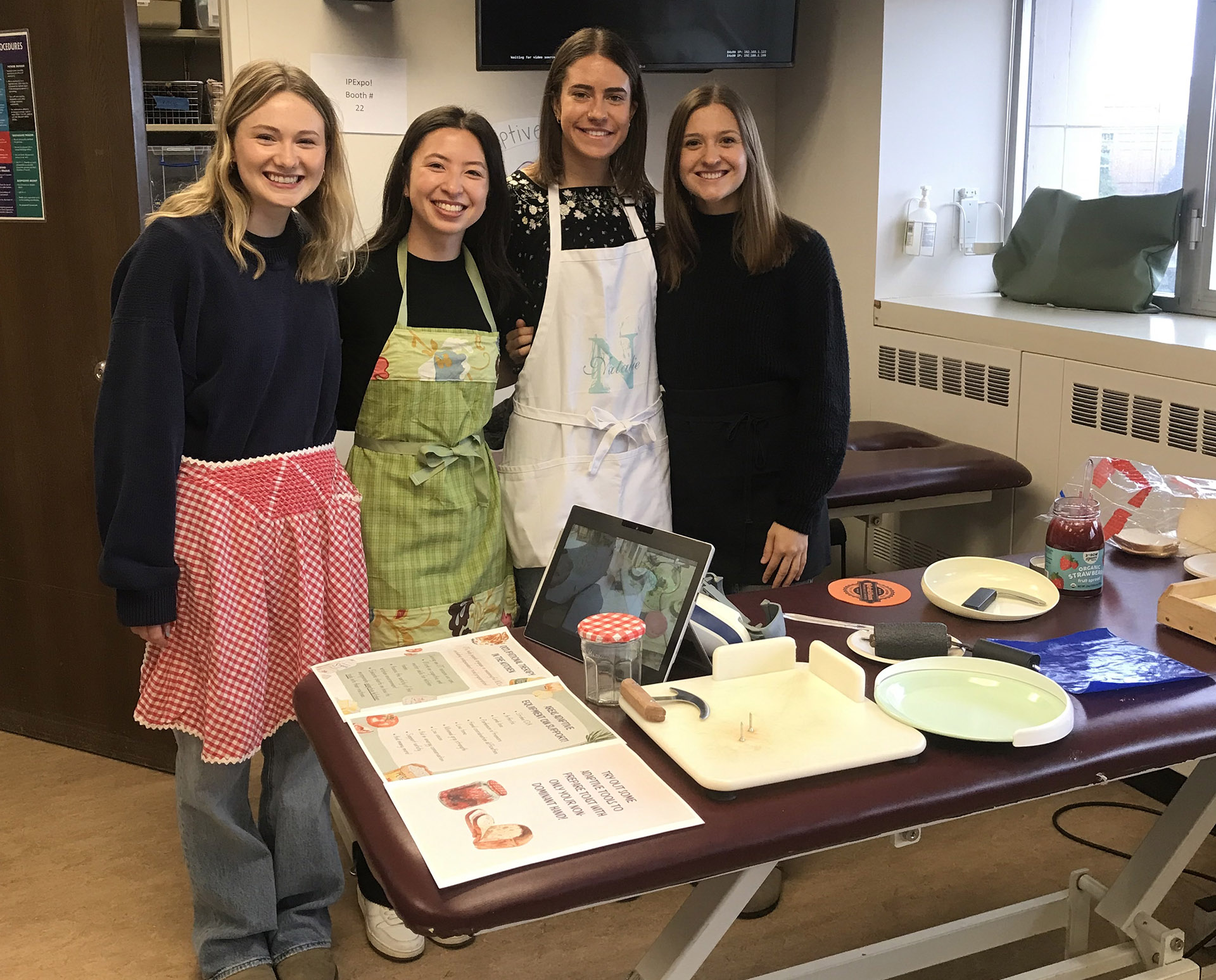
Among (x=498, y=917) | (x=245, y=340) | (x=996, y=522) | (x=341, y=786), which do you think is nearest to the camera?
(x=498, y=917)

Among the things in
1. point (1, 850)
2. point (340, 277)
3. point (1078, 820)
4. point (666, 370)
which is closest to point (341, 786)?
point (340, 277)

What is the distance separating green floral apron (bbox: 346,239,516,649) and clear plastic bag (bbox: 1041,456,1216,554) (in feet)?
3.28

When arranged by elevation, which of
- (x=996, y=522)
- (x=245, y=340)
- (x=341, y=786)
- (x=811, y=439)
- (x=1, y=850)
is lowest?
(x=1, y=850)

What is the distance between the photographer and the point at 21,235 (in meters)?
→ 2.85

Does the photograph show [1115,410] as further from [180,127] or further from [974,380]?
[180,127]

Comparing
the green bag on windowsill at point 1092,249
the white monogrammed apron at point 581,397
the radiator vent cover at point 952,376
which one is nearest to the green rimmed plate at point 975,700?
the white monogrammed apron at point 581,397

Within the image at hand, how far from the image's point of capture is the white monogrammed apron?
2.16 m

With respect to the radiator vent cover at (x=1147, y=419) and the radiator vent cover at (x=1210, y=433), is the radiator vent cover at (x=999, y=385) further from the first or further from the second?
the radiator vent cover at (x=1210, y=433)

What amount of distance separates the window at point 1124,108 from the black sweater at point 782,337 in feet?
5.25

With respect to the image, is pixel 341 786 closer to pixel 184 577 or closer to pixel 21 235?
pixel 184 577

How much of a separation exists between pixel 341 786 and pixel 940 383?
263 cm

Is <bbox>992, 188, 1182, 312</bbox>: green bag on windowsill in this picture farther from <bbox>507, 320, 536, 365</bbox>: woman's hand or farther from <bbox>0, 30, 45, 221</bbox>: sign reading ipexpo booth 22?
<bbox>0, 30, 45, 221</bbox>: sign reading ipexpo booth 22

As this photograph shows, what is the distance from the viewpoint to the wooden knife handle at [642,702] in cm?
137

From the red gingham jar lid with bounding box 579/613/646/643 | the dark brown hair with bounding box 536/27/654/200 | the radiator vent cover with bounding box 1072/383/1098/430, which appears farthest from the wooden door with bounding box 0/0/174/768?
the radiator vent cover with bounding box 1072/383/1098/430
